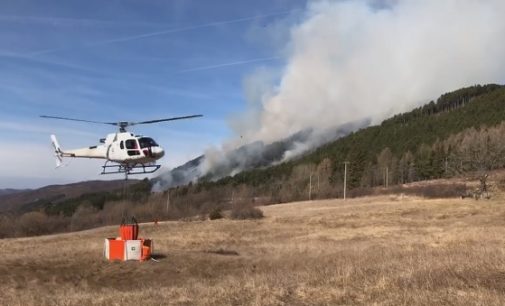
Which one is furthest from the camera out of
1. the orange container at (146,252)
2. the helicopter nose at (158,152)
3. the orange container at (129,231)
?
the helicopter nose at (158,152)

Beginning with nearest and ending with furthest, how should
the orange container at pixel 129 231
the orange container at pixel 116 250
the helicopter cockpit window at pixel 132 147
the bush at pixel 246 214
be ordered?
the orange container at pixel 116 250 → the orange container at pixel 129 231 → the helicopter cockpit window at pixel 132 147 → the bush at pixel 246 214

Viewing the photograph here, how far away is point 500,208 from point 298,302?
53.2 metres

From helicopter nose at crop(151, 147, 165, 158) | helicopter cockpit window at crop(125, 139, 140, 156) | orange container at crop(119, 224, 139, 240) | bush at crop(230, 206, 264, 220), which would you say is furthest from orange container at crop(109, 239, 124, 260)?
bush at crop(230, 206, 264, 220)

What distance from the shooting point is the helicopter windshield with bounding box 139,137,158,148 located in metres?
32.0

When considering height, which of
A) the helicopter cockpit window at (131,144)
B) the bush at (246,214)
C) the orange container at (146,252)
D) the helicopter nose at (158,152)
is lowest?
the orange container at (146,252)

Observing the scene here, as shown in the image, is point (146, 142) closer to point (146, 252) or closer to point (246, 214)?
point (146, 252)

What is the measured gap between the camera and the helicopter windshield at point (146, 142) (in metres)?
32.0

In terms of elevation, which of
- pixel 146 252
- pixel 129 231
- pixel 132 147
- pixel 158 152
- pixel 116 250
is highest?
pixel 132 147

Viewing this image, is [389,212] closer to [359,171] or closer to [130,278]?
[130,278]

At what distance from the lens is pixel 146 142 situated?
105 feet

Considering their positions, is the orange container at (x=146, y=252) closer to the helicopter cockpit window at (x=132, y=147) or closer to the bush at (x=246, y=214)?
the helicopter cockpit window at (x=132, y=147)

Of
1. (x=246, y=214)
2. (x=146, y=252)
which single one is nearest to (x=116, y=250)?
(x=146, y=252)

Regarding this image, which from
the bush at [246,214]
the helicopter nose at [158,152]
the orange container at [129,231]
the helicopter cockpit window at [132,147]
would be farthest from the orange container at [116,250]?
the bush at [246,214]

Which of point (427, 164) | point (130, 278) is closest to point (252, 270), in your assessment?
point (130, 278)
